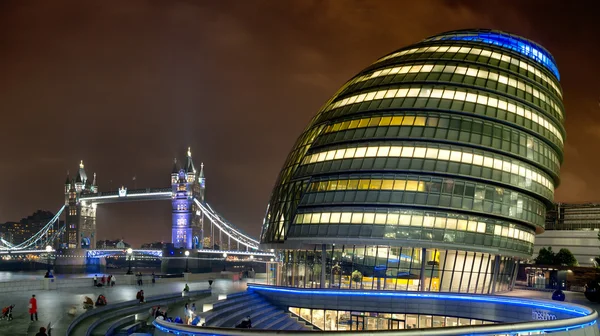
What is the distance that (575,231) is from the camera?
115812 mm

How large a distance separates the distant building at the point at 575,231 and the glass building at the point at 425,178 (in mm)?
A: 49902

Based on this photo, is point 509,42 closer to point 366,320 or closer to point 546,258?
point 366,320

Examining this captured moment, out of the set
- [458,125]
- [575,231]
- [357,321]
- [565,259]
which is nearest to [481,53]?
[458,125]

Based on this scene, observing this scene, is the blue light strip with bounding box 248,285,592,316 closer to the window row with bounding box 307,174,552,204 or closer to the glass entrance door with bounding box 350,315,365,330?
the glass entrance door with bounding box 350,315,365,330

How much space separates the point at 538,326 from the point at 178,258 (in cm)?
16708

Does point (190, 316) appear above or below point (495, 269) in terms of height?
below

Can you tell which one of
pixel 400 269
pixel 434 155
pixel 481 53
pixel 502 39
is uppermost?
pixel 502 39

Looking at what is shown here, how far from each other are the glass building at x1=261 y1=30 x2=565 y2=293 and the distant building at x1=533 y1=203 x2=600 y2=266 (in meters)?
49.9

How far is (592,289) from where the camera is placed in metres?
58.3

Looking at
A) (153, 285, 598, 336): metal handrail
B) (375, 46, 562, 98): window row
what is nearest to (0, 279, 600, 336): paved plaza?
(153, 285, 598, 336): metal handrail

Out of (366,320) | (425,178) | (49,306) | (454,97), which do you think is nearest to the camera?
(49,306)

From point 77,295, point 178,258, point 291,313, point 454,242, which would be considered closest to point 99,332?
point 77,295

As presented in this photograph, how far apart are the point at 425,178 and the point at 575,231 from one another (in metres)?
67.4

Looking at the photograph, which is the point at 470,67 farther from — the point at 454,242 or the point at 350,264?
the point at 350,264
